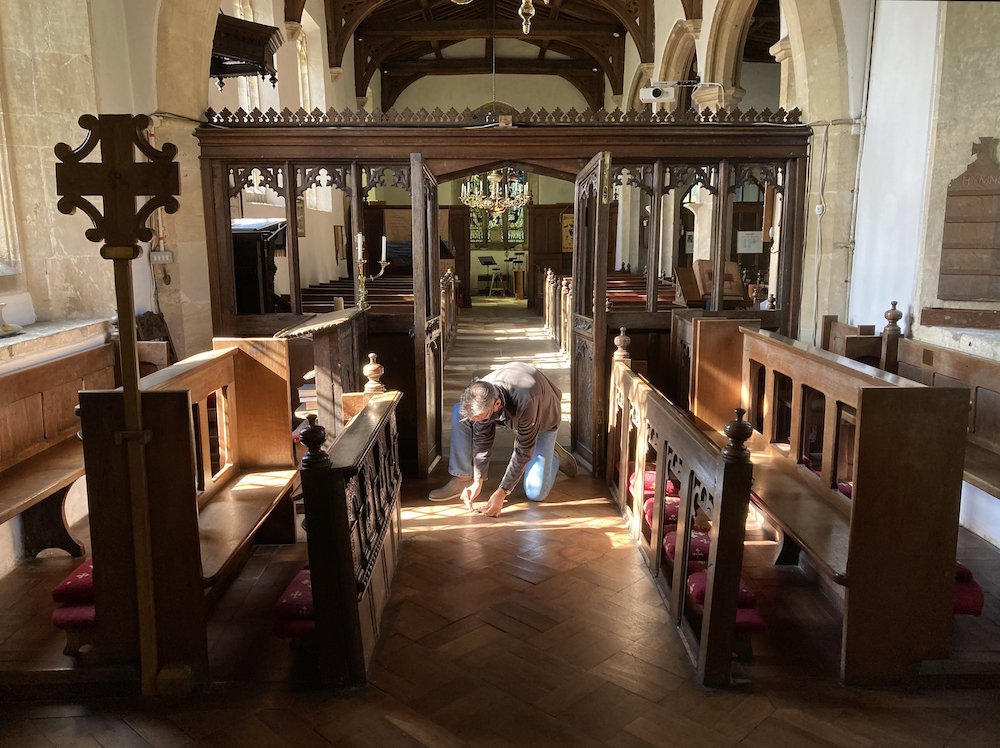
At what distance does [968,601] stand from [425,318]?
3.25m

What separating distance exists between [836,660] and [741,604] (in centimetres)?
39

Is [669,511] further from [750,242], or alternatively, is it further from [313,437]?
[750,242]

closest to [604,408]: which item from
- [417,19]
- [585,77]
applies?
[417,19]

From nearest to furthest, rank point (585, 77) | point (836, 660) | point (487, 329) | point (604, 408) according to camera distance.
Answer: point (836, 660) < point (604, 408) < point (487, 329) < point (585, 77)

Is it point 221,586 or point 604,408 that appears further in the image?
point 604,408

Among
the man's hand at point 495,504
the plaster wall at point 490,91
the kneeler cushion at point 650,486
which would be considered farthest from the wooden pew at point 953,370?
the plaster wall at point 490,91

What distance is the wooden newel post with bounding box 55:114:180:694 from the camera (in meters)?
2.35

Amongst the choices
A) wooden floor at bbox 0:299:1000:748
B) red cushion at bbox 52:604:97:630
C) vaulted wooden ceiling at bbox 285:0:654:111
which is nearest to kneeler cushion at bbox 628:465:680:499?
wooden floor at bbox 0:299:1000:748

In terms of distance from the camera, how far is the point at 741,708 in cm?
240

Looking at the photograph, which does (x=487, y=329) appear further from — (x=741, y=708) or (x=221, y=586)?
(x=741, y=708)

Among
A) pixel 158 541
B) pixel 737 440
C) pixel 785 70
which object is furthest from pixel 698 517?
pixel 785 70

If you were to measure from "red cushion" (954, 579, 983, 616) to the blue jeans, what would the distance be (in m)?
2.24

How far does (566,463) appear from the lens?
5031 mm

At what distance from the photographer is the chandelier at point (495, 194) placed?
1661 centimetres
